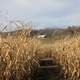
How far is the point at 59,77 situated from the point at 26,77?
111cm

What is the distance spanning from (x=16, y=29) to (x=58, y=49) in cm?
180

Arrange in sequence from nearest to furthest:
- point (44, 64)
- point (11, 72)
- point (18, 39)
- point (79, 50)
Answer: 1. point (11, 72)
2. point (18, 39)
3. point (79, 50)
4. point (44, 64)

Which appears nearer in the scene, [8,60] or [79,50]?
[8,60]

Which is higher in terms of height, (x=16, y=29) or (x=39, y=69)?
(x=16, y=29)

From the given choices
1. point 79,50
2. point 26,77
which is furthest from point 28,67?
point 79,50

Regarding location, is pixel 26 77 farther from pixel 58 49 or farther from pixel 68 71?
pixel 58 49

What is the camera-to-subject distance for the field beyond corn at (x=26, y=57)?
738 cm

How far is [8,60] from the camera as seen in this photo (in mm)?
7367

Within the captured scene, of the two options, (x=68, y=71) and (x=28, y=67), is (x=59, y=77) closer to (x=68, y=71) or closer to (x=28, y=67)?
(x=68, y=71)

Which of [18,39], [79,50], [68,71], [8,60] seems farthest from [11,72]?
[79,50]

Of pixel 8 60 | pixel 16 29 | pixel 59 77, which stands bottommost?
pixel 59 77

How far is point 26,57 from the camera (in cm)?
783

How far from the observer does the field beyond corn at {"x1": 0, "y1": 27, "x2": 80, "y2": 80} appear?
7.38 metres

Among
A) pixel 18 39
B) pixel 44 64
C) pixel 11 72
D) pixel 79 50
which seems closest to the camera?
pixel 11 72
